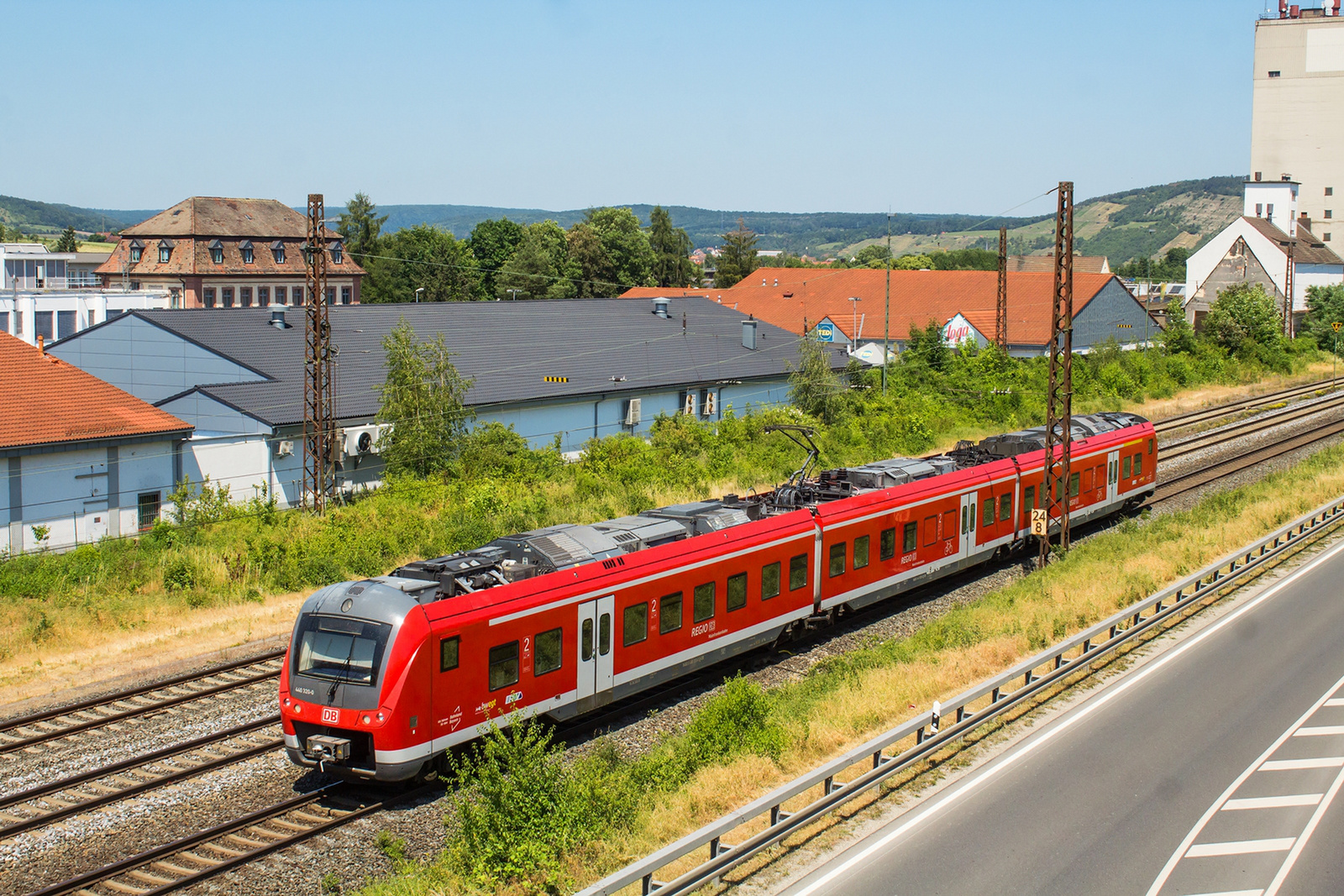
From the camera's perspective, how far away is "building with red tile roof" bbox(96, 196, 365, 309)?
3329 inches

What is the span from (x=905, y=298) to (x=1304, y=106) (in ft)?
166

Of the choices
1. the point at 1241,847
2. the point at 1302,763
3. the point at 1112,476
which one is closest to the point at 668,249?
the point at 1112,476

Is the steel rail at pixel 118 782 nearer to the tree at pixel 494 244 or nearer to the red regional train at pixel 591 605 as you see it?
the red regional train at pixel 591 605

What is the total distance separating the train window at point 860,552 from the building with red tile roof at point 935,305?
138 ft

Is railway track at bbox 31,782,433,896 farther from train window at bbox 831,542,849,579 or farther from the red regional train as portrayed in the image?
train window at bbox 831,542,849,579

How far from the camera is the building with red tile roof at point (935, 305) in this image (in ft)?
230

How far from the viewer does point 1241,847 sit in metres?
10.4

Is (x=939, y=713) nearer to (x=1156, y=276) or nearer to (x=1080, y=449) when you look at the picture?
(x=1080, y=449)

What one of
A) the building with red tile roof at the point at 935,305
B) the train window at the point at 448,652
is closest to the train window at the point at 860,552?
the train window at the point at 448,652

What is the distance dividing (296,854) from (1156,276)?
194176 millimetres

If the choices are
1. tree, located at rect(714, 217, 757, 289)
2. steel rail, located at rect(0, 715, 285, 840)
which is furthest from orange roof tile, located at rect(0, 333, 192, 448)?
tree, located at rect(714, 217, 757, 289)

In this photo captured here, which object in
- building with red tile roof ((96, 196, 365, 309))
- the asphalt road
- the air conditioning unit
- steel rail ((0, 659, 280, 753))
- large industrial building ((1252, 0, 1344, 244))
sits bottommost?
steel rail ((0, 659, 280, 753))

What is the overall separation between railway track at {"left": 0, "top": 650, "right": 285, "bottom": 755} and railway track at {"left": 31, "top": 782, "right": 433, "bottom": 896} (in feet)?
14.7

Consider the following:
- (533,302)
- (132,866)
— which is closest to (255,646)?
(132,866)
